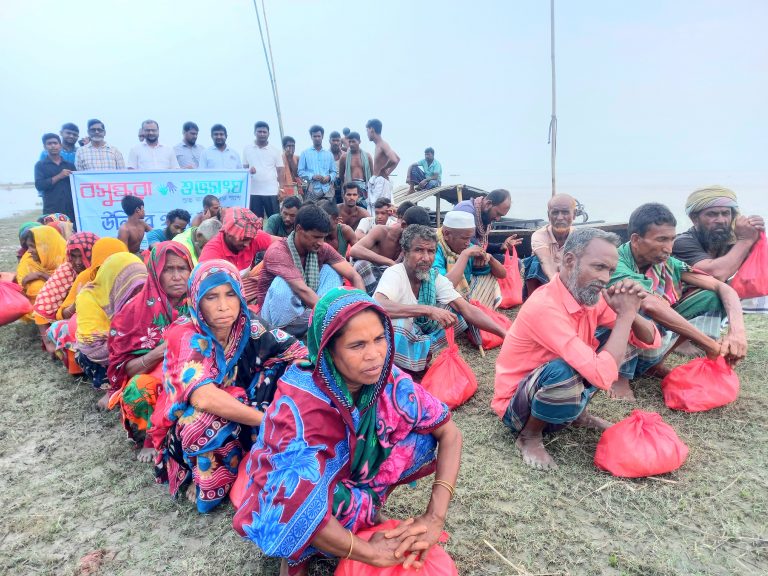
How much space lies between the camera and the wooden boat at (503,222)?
21.2ft

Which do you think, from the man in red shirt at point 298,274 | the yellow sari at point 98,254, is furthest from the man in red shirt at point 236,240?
the yellow sari at point 98,254

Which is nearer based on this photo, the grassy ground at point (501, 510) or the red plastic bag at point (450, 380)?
the grassy ground at point (501, 510)

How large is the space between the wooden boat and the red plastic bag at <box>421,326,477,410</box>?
3086 millimetres

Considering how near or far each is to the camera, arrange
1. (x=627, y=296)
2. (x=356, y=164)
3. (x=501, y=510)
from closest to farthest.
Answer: (x=501, y=510) → (x=627, y=296) → (x=356, y=164)

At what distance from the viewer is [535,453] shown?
283 cm

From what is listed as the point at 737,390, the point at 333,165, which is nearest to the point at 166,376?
the point at 737,390

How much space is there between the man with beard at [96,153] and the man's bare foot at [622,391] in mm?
7992

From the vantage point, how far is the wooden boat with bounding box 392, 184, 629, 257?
6.45 m

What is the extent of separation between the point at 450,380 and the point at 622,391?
127 cm

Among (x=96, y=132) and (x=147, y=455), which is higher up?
(x=96, y=132)

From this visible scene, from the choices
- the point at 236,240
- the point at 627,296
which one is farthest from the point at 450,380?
the point at 236,240

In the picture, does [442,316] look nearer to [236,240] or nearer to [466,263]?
[466,263]

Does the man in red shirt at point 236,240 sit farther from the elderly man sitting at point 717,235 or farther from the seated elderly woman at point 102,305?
the elderly man sitting at point 717,235

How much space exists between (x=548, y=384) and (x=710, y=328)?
2090mm
